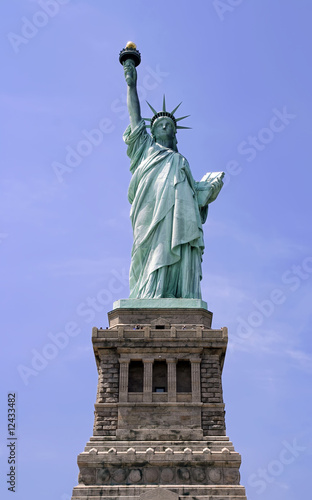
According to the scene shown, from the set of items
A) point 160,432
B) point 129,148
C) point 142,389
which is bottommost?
point 160,432

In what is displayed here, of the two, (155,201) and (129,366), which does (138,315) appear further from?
(155,201)

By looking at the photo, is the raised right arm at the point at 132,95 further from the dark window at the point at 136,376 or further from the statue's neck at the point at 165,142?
the dark window at the point at 136,376

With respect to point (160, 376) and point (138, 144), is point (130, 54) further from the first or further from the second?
point (160, 376)

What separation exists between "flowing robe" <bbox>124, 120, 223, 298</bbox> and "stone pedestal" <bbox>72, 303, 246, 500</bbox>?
1.75 m

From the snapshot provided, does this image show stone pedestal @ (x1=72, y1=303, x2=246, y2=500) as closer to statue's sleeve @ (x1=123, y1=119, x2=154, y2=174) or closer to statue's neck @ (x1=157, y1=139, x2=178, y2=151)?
statue's sleeve @ (x1=123, y1=119, x2=154, y2=174)

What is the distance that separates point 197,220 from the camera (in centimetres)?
3006

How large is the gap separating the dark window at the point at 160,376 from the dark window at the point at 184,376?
475mm

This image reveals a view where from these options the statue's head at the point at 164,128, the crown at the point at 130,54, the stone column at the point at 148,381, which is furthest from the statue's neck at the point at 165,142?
the stone column at the point at 148,381

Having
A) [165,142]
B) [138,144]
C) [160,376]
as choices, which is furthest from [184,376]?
[165,142]

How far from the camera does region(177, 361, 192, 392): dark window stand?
84.0ft

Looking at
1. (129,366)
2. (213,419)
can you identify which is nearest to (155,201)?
(129,366)

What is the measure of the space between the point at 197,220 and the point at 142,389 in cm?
766

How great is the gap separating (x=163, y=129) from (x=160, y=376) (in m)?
11.6

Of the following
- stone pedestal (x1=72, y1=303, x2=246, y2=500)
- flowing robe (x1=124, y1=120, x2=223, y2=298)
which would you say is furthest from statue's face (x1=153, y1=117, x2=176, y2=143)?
stone pedestal (x1=72, y1=303, x2=246, y2=500)
